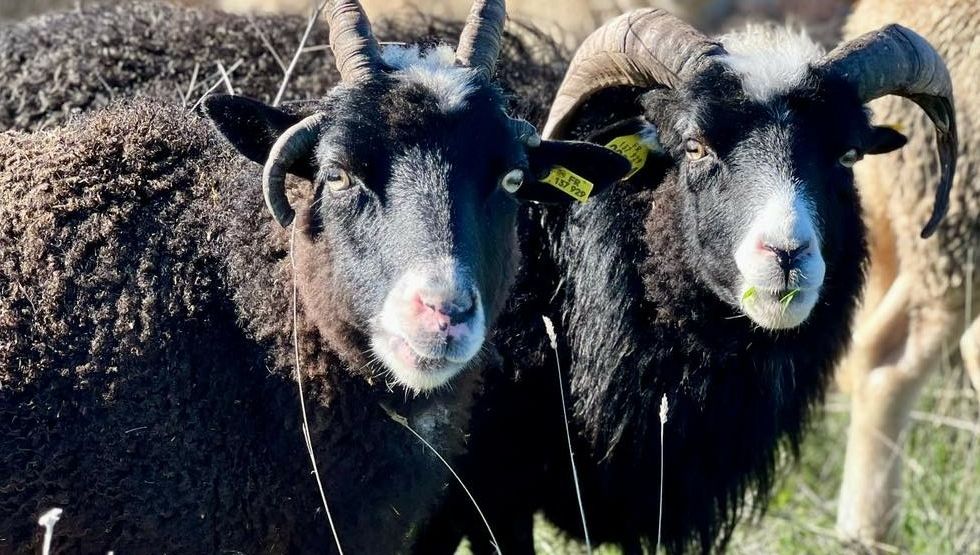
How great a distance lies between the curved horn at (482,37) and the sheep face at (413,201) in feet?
0.44

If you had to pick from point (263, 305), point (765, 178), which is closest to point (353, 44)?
point (263, 305)

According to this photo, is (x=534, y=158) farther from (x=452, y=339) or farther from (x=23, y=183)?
(x=23, y=183)

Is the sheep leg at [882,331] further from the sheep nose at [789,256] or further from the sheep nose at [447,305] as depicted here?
the sheep nose at [447,305]

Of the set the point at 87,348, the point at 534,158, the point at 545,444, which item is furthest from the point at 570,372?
the point at 87,348

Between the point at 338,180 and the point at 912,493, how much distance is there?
4.77 metres

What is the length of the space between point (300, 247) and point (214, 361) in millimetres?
504

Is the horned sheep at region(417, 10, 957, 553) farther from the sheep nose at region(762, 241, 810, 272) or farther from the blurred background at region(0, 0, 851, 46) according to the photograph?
the blurred background at region(0, 0, 851, 46)

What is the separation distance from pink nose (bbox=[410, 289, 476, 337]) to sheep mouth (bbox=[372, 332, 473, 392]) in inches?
3.1

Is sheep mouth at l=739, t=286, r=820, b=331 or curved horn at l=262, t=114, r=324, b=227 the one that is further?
sheep mouth at l=739, t=286, r=820, b=331

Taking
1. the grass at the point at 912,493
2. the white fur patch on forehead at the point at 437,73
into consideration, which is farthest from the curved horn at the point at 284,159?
the grass at the point at 912,493

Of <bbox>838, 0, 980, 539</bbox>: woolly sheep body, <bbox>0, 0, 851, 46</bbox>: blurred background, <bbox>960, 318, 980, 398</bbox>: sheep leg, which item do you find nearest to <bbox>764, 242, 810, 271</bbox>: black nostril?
<bbox>838, 0, 980, 539</bbox>: woolly sheep body

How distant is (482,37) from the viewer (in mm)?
5113

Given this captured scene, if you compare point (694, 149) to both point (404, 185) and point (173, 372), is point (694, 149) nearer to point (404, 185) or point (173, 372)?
point (404, 185)

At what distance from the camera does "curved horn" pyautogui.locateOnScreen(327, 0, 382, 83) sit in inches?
191
